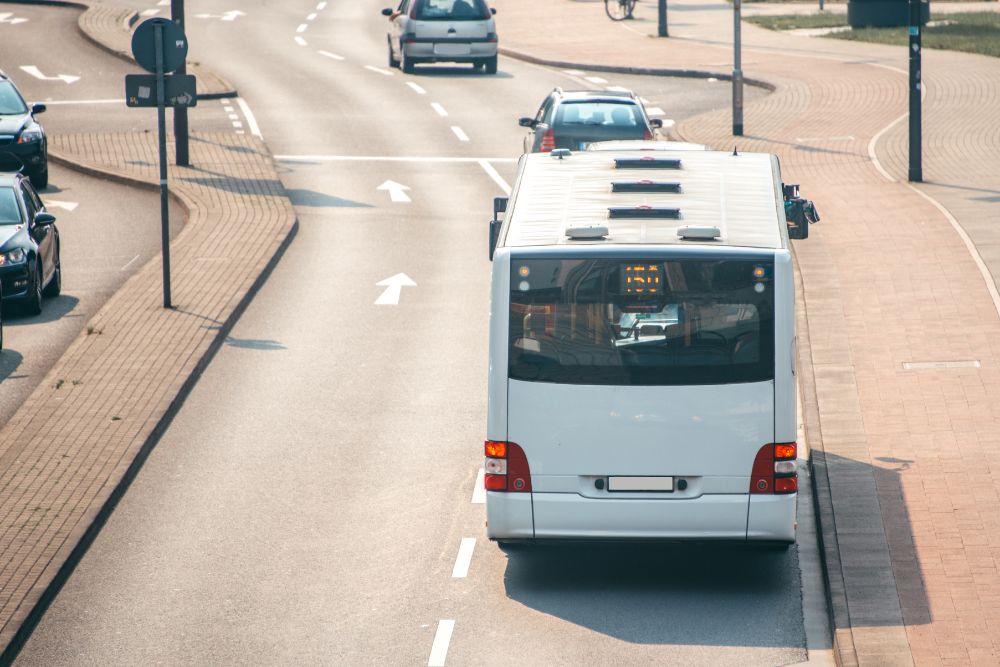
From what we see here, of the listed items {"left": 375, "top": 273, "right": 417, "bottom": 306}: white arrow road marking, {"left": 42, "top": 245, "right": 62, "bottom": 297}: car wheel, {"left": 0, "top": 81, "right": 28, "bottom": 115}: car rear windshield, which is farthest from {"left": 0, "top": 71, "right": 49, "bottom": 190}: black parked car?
{"left": 375, "top": 273, "right": 417, "bottom": 306}: white arrow road marking

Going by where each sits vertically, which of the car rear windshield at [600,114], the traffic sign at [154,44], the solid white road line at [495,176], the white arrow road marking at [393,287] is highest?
the traffic sign at [154,44]

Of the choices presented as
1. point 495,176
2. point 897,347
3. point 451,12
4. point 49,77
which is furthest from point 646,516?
point 49,77

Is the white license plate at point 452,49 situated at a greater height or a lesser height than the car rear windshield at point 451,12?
lesser

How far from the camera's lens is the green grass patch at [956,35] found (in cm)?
4167

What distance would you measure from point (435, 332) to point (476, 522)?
5.99m

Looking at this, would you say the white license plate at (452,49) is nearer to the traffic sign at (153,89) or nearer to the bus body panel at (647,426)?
the traffic sign at (153,89)

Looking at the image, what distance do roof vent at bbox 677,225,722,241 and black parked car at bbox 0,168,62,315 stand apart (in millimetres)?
10418

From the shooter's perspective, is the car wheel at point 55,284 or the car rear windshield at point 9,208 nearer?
the car rear windshield at point 9,208

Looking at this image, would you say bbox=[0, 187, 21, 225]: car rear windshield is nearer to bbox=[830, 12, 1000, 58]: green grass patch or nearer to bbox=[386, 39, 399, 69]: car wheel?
bbox=[386, 39, 399, 69]: car wheel

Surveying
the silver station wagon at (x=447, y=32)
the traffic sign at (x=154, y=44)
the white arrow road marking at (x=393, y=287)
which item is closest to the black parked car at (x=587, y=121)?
the white arrow road marking at (x=393, y=287)

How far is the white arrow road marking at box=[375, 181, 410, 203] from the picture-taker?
25.8 m

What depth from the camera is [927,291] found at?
59.8 ft

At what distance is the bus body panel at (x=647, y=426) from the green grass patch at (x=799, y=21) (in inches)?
1624

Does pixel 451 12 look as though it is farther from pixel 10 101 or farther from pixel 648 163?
pixel 648 163
